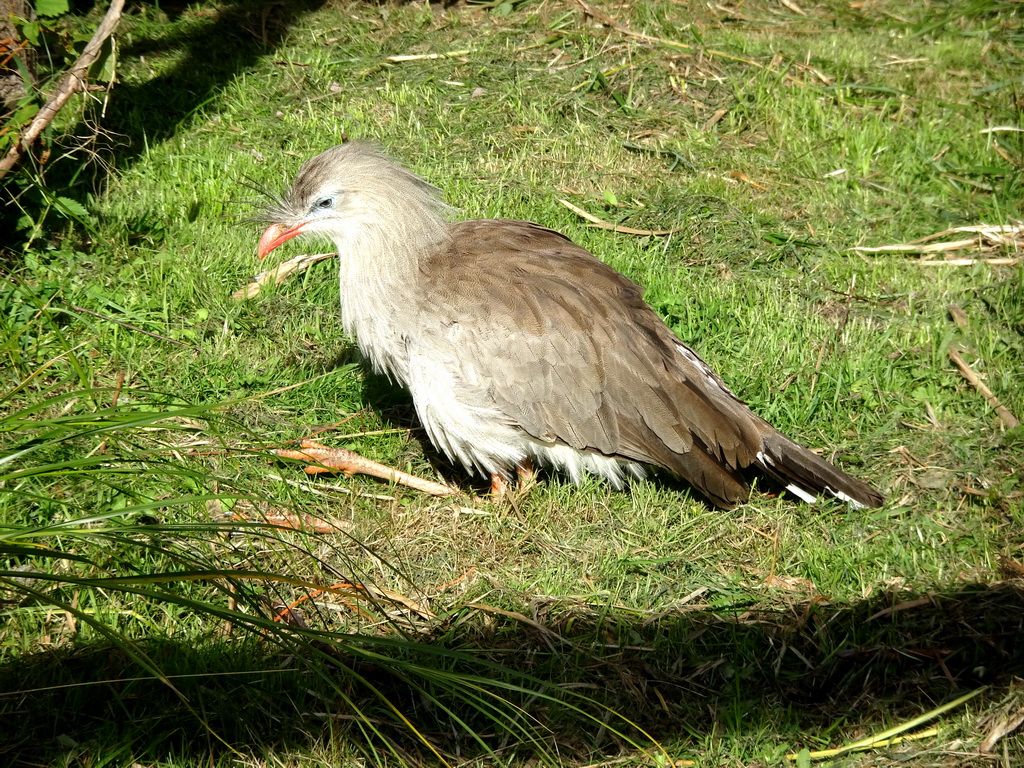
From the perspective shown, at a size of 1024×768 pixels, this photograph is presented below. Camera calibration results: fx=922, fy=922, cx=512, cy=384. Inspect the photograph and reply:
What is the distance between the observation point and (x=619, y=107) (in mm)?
5578

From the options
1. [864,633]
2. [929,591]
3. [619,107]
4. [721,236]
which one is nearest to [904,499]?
[929,591]

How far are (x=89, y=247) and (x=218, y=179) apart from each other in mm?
752

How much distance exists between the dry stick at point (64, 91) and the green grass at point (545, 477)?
478 millimetres

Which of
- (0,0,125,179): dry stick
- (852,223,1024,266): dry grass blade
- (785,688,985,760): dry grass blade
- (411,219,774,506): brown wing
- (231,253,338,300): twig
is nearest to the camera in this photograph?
(785,688,985,760): dry grass blade

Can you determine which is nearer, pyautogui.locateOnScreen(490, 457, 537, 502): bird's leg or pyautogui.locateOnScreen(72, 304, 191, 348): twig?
pyautogui.locateOnScreen(490, 457, 537, 502): bird's leg

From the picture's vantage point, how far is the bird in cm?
342

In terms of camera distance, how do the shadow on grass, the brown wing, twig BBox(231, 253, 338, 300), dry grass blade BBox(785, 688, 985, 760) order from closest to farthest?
the shadow on grass
dry grass blade BBox(785, 688, 985, 760)
the brown wing
twig BBox(231, 253, 338, 300)

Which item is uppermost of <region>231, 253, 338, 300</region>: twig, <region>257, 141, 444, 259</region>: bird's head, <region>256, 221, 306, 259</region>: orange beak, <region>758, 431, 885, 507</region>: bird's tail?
<region>257, 141, 444, 259</region>: bird's head

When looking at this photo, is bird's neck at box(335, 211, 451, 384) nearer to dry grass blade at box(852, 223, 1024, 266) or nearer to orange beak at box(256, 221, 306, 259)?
orange beak at box(256, 221, 306, 259)

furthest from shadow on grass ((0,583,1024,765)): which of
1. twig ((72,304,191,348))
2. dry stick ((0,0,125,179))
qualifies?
dry stick ((0,0,125,179))

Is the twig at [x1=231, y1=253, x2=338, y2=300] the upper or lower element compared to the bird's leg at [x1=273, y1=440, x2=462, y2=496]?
upper

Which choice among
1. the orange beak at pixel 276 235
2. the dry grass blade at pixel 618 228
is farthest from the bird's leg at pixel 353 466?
the dry grass blade at pixel 618 228

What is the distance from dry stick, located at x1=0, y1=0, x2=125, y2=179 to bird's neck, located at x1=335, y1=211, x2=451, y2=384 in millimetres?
1326

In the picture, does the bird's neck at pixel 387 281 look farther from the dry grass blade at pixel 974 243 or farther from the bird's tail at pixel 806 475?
the dry grass blade at pixel 974 243
